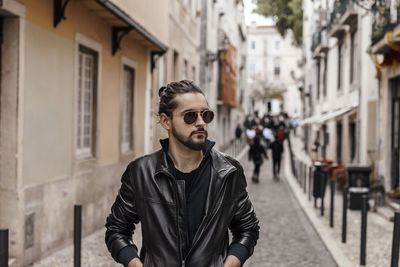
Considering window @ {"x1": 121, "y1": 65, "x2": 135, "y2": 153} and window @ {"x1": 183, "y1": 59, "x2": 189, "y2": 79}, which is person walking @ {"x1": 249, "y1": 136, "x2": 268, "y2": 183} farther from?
window @ {"x1": 121, "y1": 65, "x2": 135, "y2": 153}

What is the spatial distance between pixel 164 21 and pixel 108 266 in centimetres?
871

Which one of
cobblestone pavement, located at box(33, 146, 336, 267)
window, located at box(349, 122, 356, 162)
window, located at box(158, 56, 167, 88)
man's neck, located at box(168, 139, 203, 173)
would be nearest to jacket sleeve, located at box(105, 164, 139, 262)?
man's neck, located at box(168, 139, 203, 173)

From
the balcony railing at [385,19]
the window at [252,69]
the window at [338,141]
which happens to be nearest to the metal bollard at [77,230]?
the balcony railing at [385,19]

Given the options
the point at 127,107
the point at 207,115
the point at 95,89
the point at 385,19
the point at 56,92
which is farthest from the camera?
the point at 127,107

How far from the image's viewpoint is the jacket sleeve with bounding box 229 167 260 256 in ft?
9.46

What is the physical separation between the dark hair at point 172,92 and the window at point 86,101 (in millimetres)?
A: 6571

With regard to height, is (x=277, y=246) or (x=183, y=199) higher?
(x=183, y=199)

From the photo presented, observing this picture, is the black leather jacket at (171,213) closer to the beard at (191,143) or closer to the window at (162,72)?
the beard at (191,143)

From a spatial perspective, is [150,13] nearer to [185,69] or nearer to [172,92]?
[185,69]

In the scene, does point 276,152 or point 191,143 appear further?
point 276,152

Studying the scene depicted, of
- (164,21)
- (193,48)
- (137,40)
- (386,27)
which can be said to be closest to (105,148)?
(137,40)

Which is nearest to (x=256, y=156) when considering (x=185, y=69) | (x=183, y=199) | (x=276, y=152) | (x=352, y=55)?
(x=276, y=152)

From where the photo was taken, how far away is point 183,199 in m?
2.69

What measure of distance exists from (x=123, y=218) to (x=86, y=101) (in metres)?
7.03
